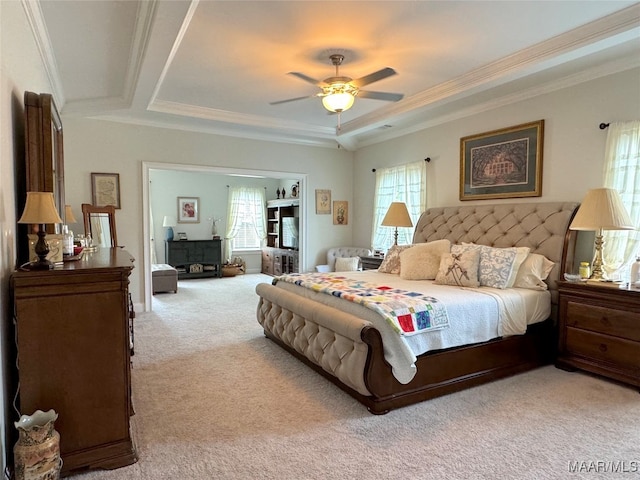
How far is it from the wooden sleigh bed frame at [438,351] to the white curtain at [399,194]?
3.14ft

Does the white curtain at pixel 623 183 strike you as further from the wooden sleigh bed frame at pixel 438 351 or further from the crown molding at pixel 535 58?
the crown molding at pixel 535 58

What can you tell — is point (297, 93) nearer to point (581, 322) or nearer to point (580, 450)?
point (581, 322)

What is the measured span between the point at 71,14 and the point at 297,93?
7.42 feet

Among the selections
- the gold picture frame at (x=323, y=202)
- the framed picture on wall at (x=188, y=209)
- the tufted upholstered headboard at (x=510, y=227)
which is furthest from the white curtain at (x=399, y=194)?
the framed picture on wall at (x=188, y=209)

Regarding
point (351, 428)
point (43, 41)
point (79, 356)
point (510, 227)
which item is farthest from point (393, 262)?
point (43, 41)

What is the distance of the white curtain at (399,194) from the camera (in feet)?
17.6

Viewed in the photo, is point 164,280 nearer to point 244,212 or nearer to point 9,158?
point 244,212

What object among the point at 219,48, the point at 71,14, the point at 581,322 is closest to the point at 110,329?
the point at 71,14

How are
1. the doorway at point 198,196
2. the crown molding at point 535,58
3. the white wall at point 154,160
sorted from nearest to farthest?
1. the crown molding at point 535,58
2. the white wall at point 154,160
3. the doorway at point 198,196

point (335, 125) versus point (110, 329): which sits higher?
point (335, 125)

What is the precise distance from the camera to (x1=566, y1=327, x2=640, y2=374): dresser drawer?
9.37 ft

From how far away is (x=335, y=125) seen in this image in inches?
230

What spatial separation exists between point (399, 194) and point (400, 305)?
3373mm

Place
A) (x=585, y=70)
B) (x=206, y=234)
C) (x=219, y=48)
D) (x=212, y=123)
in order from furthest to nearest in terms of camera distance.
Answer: (x=206, y=234) < (x=212, y=123) < (x=585, y=70) < (x=219, y=48)
